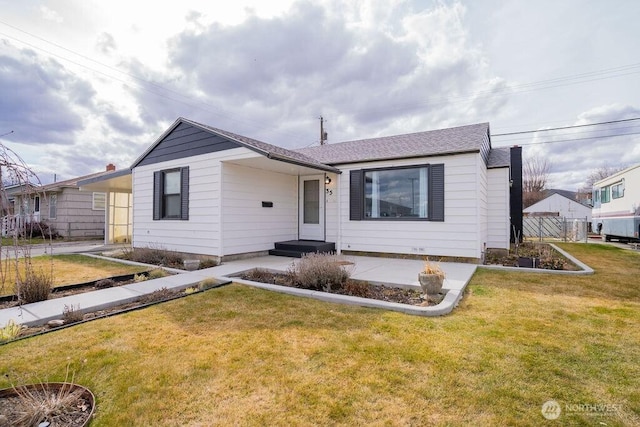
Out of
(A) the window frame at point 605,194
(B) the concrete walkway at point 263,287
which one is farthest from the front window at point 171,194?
(A) the window frame at point 605,194

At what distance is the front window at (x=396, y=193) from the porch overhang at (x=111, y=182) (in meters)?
8.24

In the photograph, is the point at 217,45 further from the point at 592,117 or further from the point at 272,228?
the point at 592,117

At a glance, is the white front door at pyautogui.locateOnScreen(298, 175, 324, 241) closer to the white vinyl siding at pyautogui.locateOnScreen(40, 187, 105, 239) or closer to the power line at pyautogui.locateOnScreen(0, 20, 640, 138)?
the power line at pyautogui.locateOnScreen(0, 20, 640, 138)

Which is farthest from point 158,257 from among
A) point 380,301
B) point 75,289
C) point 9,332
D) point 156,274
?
point 380,301

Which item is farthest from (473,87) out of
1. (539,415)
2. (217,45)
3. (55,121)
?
(55,121)

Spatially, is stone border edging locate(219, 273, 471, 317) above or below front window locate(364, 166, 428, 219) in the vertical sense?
below

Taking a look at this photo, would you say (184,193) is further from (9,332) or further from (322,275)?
(9,332)

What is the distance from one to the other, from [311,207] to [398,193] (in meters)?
3.02

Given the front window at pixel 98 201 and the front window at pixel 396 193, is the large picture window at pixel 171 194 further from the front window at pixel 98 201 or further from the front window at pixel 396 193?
the front window at pixel 98 201

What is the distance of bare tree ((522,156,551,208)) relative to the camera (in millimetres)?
35219

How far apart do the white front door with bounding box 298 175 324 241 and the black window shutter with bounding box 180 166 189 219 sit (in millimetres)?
3570

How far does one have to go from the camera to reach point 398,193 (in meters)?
8.61

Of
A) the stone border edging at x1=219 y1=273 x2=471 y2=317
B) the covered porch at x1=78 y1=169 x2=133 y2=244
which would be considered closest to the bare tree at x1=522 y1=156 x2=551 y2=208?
the stone border edging at x1=219 y1=273 x2=471 y2=317

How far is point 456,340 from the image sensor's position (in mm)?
3141
